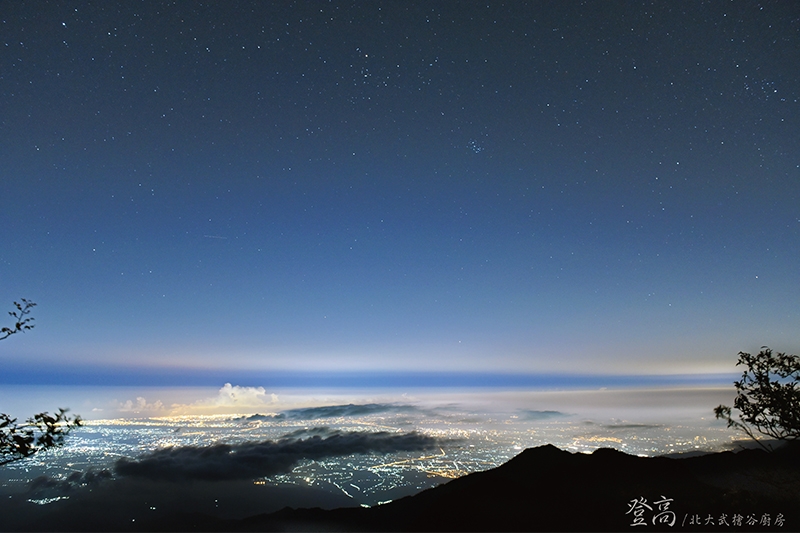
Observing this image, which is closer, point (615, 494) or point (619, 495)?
point (619, 495)

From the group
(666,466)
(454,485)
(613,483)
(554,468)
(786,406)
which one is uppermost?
(786,406)

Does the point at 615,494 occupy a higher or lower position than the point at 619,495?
lower

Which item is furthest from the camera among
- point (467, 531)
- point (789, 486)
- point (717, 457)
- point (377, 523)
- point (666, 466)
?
point (377, 523)

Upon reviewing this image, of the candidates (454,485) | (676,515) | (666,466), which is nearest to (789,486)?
(676,515)

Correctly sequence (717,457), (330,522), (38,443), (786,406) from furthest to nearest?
(330,522), (717,457), (786,406), (38,443)

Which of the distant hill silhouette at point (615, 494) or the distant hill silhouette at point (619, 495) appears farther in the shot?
the distant hill silhouette at point (615, 494)

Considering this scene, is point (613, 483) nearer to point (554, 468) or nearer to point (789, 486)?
point (554, 468)

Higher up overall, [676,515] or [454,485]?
[676,515]

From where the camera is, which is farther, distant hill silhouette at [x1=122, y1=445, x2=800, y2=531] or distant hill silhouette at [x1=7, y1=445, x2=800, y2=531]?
distant hill silhouette at [x1=122, y1=445, x2=800, y2=531]
